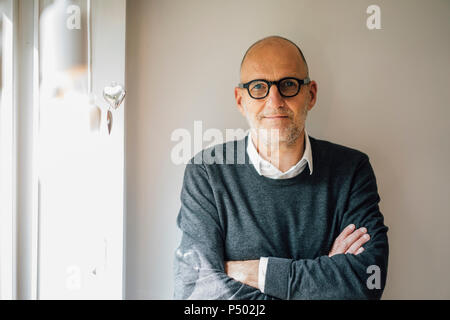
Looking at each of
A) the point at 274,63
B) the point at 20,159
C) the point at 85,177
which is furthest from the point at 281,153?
the point at 20,159

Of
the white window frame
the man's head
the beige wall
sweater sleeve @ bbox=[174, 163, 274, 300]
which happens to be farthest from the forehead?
the white window frame

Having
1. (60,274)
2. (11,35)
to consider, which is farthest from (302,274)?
(11,35)

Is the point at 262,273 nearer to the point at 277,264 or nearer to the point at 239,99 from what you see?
the point at 277,264

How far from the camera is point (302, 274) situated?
1022mm

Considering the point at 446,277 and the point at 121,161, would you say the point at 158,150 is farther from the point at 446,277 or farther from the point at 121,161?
the point at 446,277

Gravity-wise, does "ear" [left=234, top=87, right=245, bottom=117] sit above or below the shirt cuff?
above

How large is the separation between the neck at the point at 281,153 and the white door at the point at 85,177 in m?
Result: 0.49

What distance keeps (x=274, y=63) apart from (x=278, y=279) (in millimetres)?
683

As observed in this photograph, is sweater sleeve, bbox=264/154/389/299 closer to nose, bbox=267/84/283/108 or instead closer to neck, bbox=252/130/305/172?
neck, bbox=252/130/305/172

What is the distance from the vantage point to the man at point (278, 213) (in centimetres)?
103

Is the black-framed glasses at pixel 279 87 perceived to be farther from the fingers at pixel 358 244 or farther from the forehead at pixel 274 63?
the fingers at pixel 358 244

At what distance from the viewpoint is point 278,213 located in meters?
1.12

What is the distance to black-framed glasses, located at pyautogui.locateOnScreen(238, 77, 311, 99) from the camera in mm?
1082

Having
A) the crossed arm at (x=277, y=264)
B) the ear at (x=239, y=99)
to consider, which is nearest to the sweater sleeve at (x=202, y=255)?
the crossed arm at (x=277, y=264)
